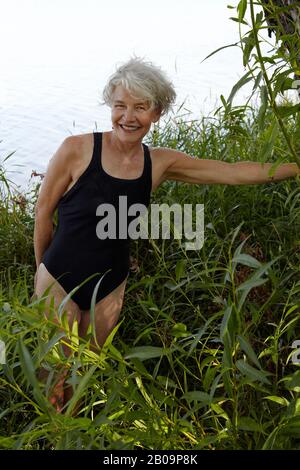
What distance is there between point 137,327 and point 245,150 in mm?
831

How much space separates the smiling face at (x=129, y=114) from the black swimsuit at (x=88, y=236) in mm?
91

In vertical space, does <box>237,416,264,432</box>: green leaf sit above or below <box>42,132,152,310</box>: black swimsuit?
below

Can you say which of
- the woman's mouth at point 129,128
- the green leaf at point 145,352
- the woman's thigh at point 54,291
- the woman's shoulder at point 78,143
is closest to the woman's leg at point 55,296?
the woman's thigh at point 54,291

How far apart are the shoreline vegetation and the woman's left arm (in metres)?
0.11

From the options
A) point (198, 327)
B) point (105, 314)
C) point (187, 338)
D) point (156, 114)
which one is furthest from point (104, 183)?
point (187, 338)

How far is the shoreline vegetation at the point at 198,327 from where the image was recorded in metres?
1.31

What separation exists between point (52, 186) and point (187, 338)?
74 centimetres

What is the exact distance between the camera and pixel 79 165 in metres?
2.14

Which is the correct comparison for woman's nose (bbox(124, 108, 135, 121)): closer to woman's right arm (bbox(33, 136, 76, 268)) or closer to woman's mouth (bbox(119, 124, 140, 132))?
woman's mouth (bbox(119, 124, 140, 132))

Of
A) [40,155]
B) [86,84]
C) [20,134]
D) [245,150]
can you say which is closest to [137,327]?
[245,150]

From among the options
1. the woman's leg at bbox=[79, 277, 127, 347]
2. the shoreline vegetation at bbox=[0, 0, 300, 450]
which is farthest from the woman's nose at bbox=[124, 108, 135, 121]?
the woman's leg at bbox=[79, 277, 127, 347]

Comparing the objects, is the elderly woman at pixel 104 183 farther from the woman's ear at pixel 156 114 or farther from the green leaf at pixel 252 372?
the green leaf at pixel 252 372

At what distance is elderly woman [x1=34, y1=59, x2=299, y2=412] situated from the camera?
2.10 m

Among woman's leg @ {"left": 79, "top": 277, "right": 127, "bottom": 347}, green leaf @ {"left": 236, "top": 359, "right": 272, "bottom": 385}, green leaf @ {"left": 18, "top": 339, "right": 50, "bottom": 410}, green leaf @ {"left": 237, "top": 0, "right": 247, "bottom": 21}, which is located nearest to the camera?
green leaf @ {"left": 18, "top": 339, "right": 50, "bottom": 410}
